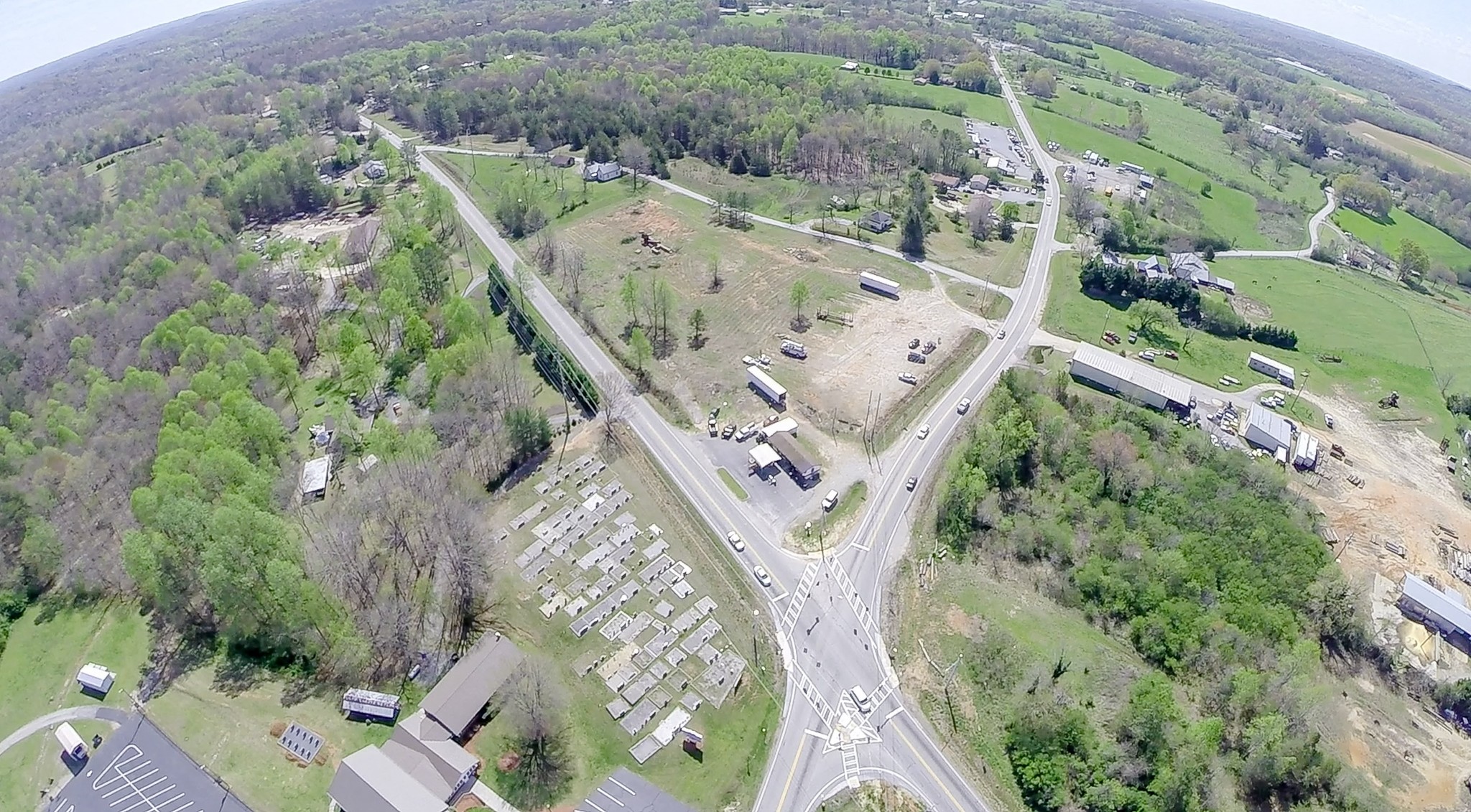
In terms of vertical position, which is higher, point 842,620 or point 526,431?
point 526,431

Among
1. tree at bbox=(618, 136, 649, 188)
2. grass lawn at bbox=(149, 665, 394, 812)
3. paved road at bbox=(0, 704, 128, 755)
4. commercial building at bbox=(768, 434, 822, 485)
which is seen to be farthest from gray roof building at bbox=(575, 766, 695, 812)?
tree at bbox=(618, 136, 649, 188)

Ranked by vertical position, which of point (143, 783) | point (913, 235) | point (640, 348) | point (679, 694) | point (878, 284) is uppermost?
point (913, 235)

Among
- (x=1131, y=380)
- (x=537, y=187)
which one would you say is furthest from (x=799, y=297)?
(x=537, y=187)

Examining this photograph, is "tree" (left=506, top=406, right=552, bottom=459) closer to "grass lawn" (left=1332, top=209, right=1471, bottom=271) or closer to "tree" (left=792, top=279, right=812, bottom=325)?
"tree" (left=792, top=279, right=812, bottom=325)

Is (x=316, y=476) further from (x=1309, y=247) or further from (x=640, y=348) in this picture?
(x=1309, y=247)

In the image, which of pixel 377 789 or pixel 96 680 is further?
pixel 96 680

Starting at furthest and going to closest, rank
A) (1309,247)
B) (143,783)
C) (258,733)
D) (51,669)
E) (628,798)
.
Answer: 1. (1309,247)
2. (51,669)
3. (258,733)
4. (143,783)
5. (628,798)

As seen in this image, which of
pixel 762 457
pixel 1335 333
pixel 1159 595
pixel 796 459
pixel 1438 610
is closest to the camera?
pixel 1438 610

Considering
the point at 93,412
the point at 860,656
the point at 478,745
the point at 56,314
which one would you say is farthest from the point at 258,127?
the point at 860,656
